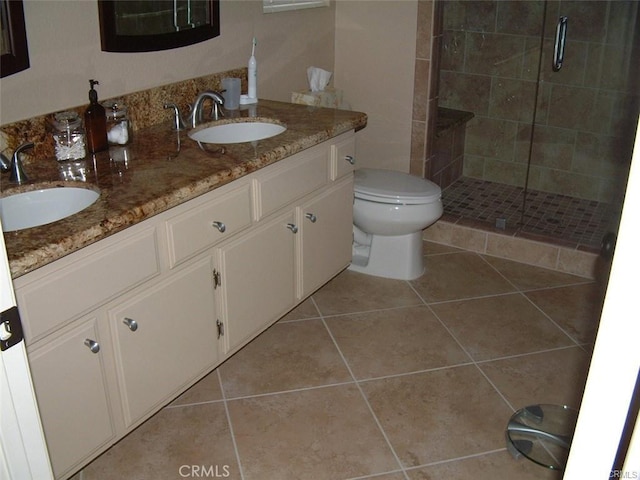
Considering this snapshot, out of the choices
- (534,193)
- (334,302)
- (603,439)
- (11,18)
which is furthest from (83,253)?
(534,193)

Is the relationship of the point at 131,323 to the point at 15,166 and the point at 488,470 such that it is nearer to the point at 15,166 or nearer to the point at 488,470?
the point at 15,166

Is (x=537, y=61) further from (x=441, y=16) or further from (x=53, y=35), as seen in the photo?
(x=53, y=35)

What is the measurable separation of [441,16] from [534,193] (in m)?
1.26

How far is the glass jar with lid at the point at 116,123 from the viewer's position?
2256mm

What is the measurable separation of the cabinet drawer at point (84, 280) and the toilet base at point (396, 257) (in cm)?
150

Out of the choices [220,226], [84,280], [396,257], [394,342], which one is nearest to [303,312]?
[394,342]

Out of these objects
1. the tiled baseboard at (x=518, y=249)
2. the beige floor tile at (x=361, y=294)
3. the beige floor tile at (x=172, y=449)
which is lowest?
the beige floor tile at (x=172, y=449)

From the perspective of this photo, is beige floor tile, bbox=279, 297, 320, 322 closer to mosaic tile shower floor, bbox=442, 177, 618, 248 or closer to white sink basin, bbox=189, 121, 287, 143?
white sink basin, bbox=189, 121, 287, 143

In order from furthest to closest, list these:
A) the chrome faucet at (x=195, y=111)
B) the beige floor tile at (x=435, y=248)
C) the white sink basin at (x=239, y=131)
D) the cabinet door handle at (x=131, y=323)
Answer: the beige floor tile at (x=435, y=248)
the white sink basin at (x=239, y=131)
the chrome faucet at (x=195, y=111)
the cabinet door handle at (x=131, y=323)

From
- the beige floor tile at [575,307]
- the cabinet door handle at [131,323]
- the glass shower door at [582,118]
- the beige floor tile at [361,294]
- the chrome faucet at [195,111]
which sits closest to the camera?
the cabinet door handle at [131,323]

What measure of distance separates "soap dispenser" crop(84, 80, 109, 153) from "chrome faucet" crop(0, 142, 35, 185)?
243 millimetres

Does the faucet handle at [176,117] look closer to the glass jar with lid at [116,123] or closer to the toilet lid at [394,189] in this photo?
the glass jar with lid at [116,123]

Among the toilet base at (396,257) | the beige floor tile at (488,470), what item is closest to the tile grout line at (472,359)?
the toilet base at (396,257)

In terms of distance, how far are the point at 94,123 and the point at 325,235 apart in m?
1.02
